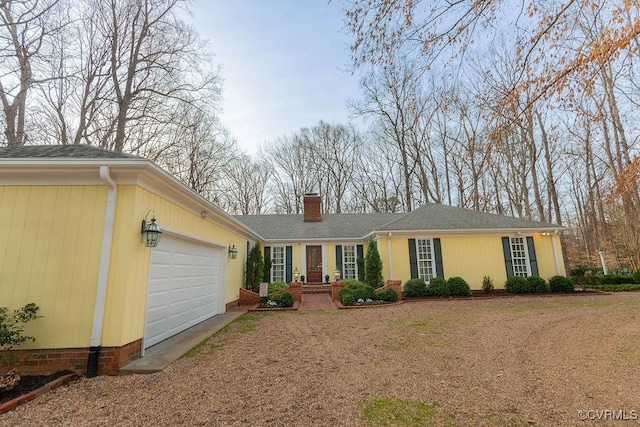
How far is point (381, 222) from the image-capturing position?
1609 cm

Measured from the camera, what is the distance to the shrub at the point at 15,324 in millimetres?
3446

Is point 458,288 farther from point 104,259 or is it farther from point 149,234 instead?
point 104,259

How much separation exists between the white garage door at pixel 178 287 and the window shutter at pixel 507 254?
11059 mm

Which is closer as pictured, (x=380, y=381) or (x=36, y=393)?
(x=36, y=393)

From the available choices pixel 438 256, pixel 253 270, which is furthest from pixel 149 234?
pixel 438 256

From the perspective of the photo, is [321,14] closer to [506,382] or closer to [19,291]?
[506,382]

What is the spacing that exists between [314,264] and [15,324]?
11.1 meters

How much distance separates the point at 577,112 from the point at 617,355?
3.52 metres

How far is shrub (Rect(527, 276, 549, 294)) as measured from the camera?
35.4 feet

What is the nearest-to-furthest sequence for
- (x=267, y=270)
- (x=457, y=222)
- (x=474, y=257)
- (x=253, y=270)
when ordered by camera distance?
(x=253, y=270)
(x=474, y=257)
(x=457, y=222)
(x=267, y=270)

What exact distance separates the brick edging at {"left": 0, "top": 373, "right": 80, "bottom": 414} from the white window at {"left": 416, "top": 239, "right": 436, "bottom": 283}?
34.9 feet

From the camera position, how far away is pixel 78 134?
1063cm

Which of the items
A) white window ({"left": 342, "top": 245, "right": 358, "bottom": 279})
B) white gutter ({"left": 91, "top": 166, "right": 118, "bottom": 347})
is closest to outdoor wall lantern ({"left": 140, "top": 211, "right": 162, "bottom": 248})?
white gutter ({"left": 91, "top": 166, "right": 118, "bottom": 347})

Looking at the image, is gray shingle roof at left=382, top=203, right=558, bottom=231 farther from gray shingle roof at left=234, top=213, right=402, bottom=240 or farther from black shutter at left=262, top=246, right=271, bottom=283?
black shutter at left=262, top=246, right=271, bottom=283
